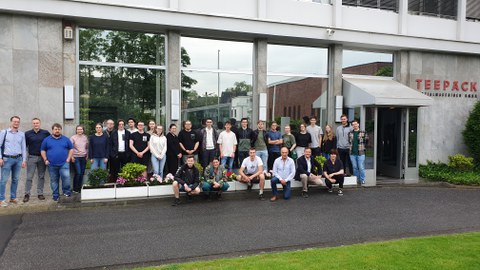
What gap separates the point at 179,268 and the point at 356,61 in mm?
12140

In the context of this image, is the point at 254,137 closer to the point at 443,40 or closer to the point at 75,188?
the point at 75,188

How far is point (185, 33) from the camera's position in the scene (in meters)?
12.8

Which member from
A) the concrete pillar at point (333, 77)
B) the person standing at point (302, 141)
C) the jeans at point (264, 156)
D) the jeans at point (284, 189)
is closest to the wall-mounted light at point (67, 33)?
the jeans at point (264, 156)

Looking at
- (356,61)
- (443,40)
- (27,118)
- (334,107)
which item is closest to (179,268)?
(27,118)

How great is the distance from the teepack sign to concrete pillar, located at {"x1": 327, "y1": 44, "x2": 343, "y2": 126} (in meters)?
3.39

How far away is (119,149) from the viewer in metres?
10.7

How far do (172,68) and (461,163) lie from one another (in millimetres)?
10932

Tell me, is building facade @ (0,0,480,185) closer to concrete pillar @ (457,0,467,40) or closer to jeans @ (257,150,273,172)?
concrete pillar @ (457,0,467,40)

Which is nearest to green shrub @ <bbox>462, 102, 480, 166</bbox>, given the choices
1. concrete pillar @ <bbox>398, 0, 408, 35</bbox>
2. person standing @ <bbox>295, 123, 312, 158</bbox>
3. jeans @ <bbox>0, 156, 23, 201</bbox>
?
concrete pillar @ <bbox>398, 0, 408, 35</bbox>

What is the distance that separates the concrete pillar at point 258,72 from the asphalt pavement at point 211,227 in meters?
3.82

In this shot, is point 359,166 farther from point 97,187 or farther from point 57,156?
point 57,156

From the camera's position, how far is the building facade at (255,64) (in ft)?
35.9

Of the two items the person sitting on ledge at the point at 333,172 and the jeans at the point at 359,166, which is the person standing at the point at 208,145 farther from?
the jeans at the point at 359,166

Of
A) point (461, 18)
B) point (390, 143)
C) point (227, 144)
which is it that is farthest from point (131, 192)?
point (461, 18)
